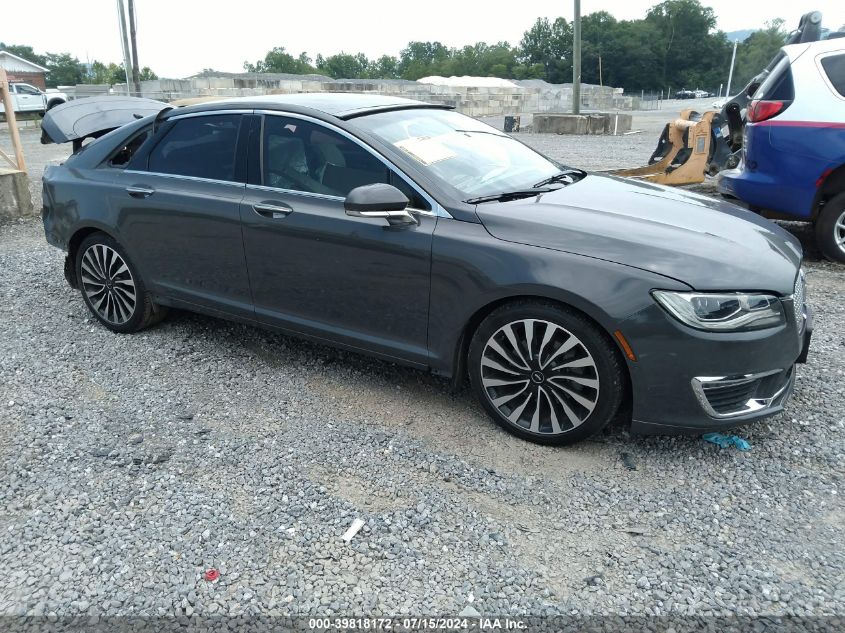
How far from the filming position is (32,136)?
80.4ft

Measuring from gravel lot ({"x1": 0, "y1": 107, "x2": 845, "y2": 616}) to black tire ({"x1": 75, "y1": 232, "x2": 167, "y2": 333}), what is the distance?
1.73 feet

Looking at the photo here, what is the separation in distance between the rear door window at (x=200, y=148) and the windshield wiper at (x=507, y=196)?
1.55 metres

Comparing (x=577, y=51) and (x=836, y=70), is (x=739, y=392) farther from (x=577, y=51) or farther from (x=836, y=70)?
(x=577, y=51)

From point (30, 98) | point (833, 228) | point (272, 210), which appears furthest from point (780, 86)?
point (30, 98)

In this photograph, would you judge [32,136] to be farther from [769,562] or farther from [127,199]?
[769,562]

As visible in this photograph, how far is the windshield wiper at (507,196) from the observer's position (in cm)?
338

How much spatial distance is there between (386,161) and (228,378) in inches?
67.2

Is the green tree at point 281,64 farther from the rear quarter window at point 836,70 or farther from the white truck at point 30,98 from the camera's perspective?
the rear quarter window at point 836,70

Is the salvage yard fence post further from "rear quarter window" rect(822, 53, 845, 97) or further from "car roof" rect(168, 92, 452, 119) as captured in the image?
"rear quarter window" rect(822, 53, 845, 97)

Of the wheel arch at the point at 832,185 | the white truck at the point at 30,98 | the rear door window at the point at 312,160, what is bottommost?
the wheel arch at the point at 832,185

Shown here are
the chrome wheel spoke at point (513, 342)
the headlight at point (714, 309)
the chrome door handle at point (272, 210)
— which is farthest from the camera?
the chrome door handle at point (272, 210)

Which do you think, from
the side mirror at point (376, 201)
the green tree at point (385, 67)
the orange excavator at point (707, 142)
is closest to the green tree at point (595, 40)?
the green tree at point (385, 67)

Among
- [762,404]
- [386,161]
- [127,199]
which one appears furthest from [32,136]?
[762,404]

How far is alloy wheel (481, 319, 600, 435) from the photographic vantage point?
3.05 meters
